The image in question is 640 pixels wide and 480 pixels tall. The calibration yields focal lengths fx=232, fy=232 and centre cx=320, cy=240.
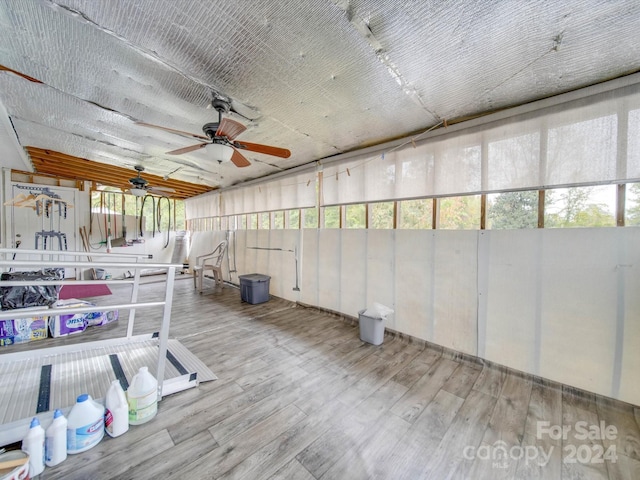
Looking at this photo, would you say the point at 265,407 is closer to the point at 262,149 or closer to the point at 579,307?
the point at 262,149

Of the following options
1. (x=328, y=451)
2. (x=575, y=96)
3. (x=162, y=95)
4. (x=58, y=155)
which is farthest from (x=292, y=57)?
(x=58, y=155)

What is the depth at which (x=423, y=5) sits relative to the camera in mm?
1369

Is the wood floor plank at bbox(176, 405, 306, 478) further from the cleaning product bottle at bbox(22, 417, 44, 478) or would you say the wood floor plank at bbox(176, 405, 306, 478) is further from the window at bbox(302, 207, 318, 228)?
the window at bbox(302, 207, 318, 228)

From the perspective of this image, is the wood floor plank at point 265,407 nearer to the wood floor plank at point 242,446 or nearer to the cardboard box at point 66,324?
the wood floor plank at point 242,446

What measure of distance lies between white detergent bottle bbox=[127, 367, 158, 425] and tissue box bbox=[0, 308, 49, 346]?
230 cm

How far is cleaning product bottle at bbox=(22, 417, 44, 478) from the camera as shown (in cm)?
127

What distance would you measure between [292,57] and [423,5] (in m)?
0.93

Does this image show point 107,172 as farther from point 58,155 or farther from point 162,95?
point 162,95

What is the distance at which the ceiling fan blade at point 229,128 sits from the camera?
197 cm

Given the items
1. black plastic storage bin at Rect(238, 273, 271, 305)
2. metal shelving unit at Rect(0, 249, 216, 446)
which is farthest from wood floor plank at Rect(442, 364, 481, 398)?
black plastic storage bin at Rect(238, 273, 271, 305)

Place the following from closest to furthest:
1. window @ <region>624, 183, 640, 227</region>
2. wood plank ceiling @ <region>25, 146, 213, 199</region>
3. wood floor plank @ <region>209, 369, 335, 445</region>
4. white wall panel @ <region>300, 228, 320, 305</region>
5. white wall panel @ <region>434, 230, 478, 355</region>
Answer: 1. wood floor plank @ <region>209, 369, 335, 445</region>
2. window @ <region>624, 183, 640, 227</region>
3. white wall panel @ <region>434, 230, 478, 355</region>
4. white wall panel @ <region>300, 228, 320, 305</region>
5. wood plank ceiling @ <region>25, 146, 213, 199</region>

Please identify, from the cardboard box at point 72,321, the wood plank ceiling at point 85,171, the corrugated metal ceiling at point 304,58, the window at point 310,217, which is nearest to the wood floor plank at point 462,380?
the corrugated metal ceiling at point 304,58

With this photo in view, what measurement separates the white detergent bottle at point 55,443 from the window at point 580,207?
4.03 metres

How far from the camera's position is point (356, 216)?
374 centimetres
